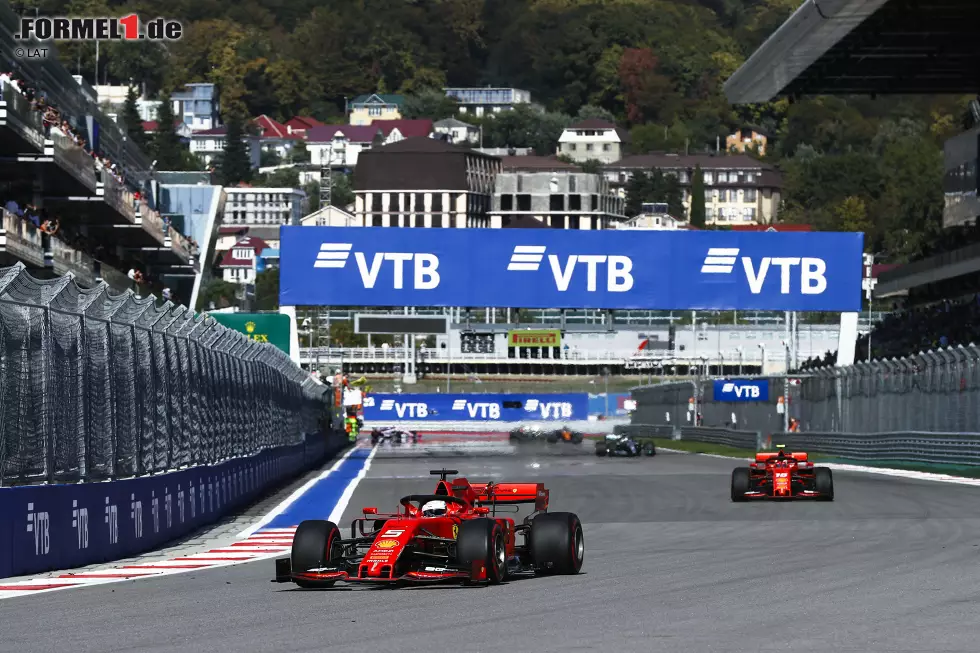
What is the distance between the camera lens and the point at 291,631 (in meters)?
10.1

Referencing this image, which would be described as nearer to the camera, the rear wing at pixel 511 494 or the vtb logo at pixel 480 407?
the rear wing at pixel 511 494

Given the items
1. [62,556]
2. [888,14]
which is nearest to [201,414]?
[62,556]

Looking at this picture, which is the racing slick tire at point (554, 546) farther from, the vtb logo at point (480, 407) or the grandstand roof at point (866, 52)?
the vtb logo at point (480, 407)

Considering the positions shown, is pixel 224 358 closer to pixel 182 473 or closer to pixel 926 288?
pixel 182 473

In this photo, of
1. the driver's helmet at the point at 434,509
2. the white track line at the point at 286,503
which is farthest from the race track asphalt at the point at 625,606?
the white track line at the point at 286,503

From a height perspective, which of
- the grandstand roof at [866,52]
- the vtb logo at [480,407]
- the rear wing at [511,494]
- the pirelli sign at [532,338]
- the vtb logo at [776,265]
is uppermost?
the grandstand roof at [866,52]

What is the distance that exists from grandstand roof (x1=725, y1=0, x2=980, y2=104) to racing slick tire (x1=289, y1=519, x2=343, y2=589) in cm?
2782

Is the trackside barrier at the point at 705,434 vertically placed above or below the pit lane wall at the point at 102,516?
below

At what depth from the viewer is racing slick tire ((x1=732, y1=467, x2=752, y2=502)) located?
82.9 ft

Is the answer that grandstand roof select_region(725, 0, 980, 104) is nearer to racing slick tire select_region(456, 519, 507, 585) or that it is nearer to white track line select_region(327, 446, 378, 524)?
white track line select_region(327, 446, 378, 524)

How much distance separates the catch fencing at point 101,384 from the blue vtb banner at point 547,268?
77.9 ft

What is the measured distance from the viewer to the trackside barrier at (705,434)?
5479cm

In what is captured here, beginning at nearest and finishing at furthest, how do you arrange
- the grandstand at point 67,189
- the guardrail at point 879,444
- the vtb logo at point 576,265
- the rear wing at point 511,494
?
1. the rear wing at point 511,494
2. the guardrail at point 879,444
3. the grandstand at point 67,189
4. the vtb logo at point 576,265

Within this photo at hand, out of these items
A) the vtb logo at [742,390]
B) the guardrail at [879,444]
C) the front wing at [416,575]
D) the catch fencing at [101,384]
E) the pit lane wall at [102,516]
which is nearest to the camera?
the front wing at [416,575]
